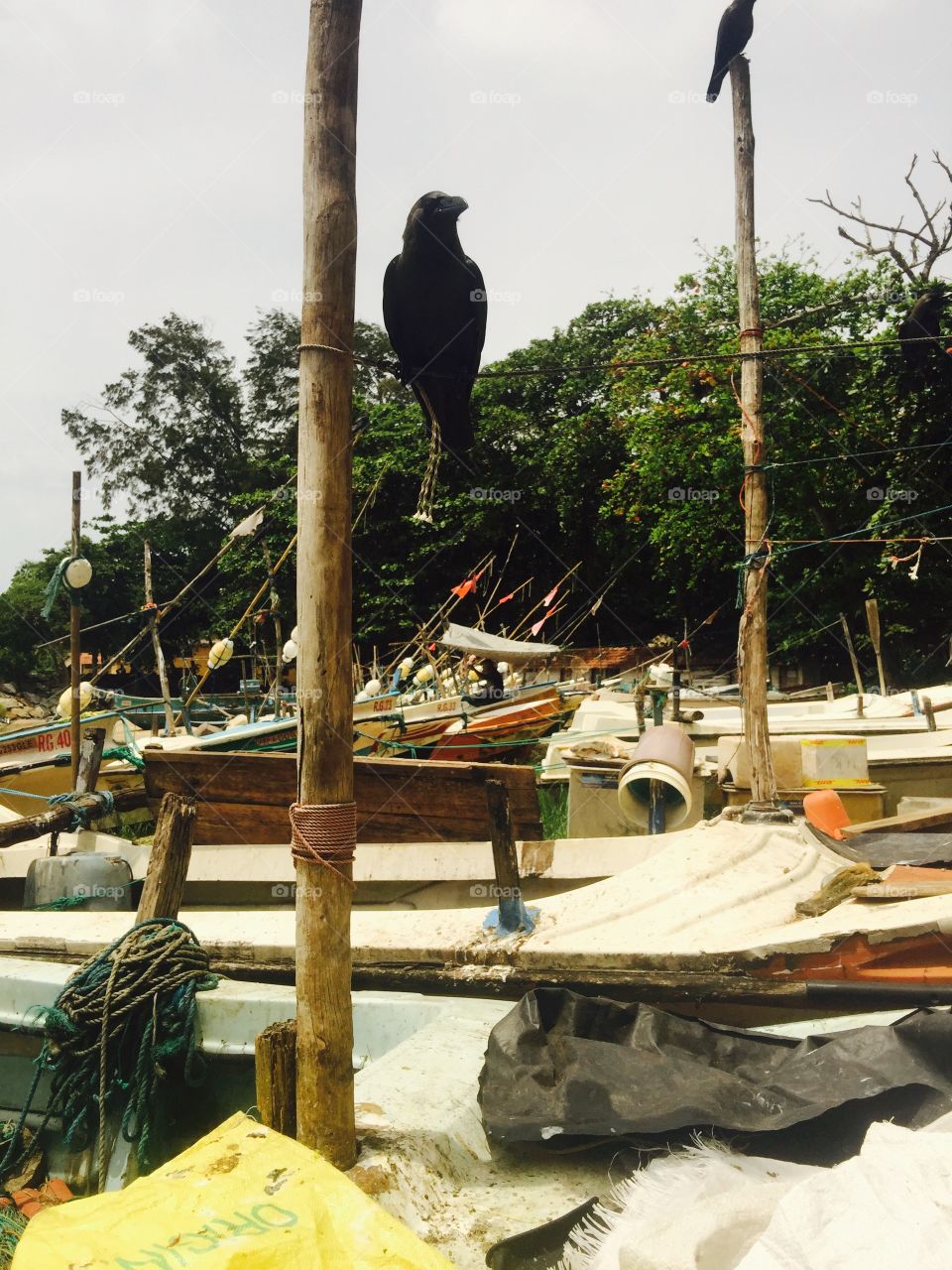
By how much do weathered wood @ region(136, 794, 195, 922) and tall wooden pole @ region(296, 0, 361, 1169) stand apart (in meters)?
1.46

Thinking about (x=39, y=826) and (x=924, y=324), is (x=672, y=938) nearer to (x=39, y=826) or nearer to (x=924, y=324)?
(x=39, y=826)

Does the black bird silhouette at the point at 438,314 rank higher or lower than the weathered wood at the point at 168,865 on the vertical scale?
higher

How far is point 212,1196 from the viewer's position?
1.83 m

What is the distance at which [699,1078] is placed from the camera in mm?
2494

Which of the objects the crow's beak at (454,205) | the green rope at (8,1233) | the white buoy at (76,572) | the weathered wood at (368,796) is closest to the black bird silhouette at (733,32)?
the crow's beak at (454,205)

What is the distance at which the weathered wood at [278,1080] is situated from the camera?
2396mm

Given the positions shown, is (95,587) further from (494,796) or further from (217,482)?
(494,796)

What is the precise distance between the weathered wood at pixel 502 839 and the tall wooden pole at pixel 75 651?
4501 mm

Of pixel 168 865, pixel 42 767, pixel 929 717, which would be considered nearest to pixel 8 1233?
pixel 168 865

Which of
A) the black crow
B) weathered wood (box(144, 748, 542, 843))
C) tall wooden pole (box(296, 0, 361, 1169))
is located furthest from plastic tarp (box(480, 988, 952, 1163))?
the black crow

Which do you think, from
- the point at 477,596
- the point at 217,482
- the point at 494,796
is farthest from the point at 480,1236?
the point at 217,482

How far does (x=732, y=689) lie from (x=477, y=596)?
451 inches

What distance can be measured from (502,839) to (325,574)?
2.14 meters

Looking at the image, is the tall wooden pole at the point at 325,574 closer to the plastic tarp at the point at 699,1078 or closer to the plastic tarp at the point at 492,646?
the plastic tarp at the point at 699,1078
